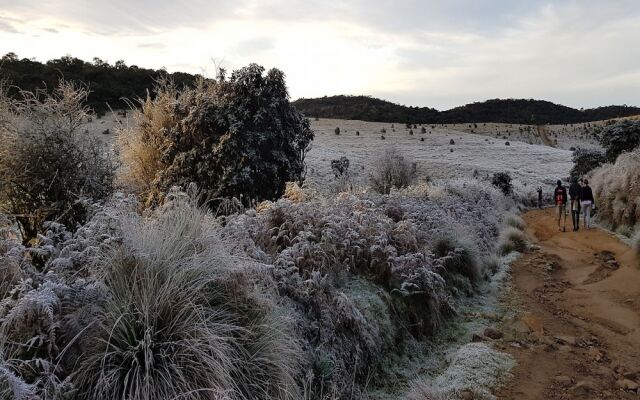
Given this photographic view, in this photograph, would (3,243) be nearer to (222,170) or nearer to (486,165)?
(222,170)

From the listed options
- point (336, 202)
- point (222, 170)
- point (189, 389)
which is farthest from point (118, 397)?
point (222, 170)

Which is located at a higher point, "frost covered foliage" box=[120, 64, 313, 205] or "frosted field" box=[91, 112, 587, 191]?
"frost covered foliage" box=[120, 64, 313, 205]

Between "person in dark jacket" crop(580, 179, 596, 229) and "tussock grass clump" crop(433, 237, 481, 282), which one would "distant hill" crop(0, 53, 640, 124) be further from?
"tussock grass clump" crop(433, 237, 481, 282)

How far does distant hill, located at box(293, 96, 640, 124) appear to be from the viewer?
88381 mm

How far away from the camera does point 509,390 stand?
546 cm

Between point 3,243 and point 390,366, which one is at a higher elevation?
point 3,243

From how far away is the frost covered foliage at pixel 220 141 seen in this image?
10844 millimetres

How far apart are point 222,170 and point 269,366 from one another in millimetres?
7282

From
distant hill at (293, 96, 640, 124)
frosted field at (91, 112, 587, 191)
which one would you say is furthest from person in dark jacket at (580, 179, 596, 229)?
distant hill at (293, 96, 640, 124)

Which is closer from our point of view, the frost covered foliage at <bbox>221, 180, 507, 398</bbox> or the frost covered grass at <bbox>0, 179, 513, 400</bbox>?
the frost covered grass at <bbox>0, 179, 513, 400</bbox>

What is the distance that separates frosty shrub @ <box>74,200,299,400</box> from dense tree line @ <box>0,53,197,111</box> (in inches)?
1544

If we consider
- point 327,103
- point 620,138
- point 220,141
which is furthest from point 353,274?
point 327,103

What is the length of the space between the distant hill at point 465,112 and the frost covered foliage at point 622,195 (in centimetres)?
6416

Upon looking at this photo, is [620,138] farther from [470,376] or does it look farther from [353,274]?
[470,376]
